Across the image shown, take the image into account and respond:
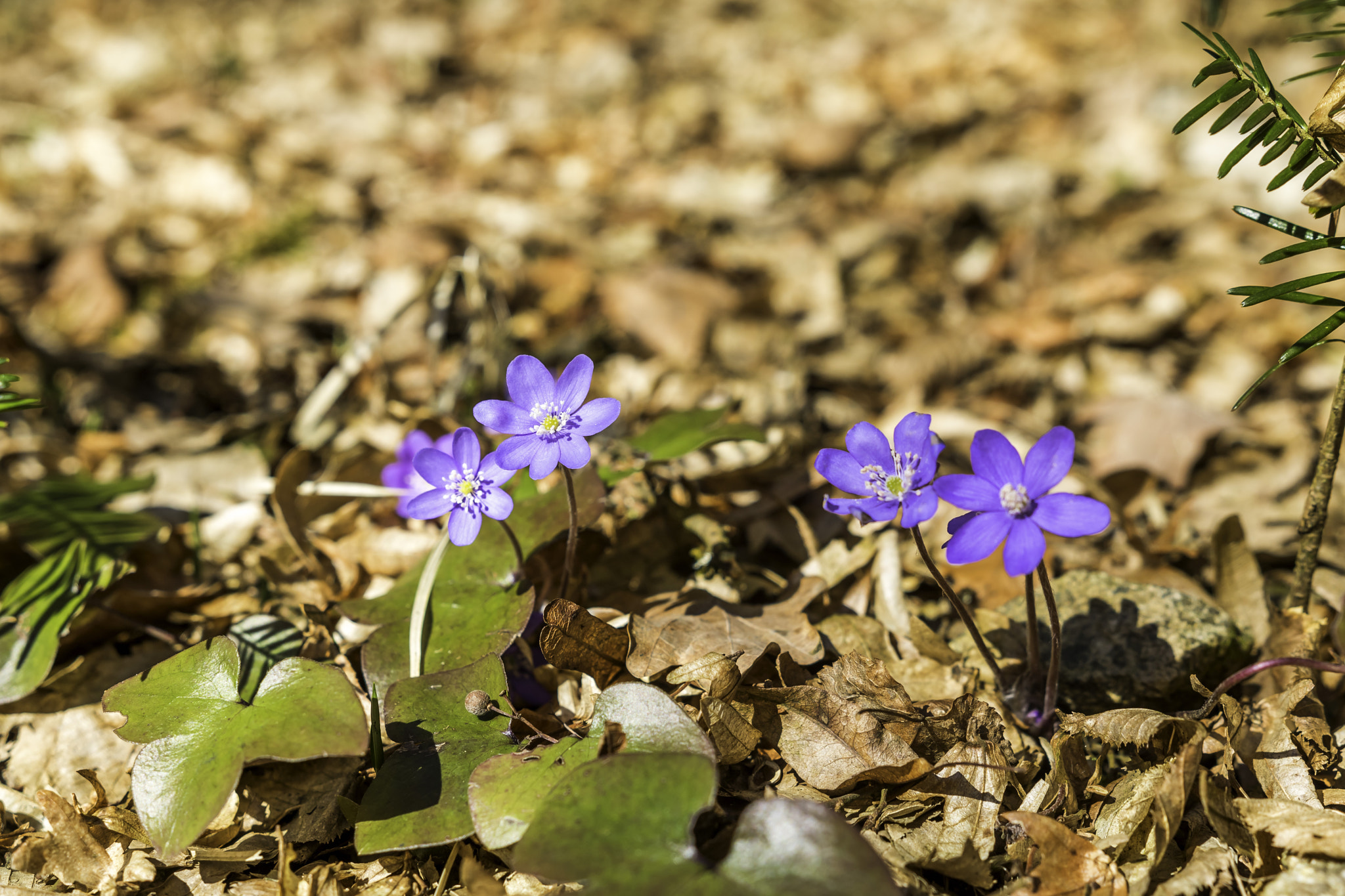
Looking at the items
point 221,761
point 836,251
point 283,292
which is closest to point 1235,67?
point 221,761

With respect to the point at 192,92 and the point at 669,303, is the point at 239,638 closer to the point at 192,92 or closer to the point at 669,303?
the point at 669,303

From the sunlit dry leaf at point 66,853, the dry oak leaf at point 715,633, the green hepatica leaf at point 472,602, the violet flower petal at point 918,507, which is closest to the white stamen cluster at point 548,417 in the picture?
the green hepatica leaf at point 472,602

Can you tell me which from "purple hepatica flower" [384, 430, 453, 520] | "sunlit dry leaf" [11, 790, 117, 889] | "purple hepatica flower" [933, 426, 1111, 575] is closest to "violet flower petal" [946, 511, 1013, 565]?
"purple hepatica flower" [933, 426, 1111, 575]

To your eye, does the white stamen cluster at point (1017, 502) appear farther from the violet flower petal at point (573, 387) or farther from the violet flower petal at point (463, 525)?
the violet flower petal at point (463, 525)

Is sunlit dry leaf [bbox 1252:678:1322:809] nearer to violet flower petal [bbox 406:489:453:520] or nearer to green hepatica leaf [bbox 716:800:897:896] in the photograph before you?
green hepatica leaf [bbox 716:800:897:896]

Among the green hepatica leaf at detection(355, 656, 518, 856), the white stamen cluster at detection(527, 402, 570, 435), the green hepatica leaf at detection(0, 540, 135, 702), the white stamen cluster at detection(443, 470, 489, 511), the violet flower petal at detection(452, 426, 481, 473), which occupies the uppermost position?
the white stamen cluster at detection(527, 402, 570, 435)

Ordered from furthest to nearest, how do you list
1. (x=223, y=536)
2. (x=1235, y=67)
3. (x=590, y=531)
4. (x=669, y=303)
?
(x=669, y=303) → (x=223, y=536) → (x=590, y=531) → (x=1235, y=67)

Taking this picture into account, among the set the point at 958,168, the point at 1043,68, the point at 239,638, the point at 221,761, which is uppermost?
the point at 1043,68
